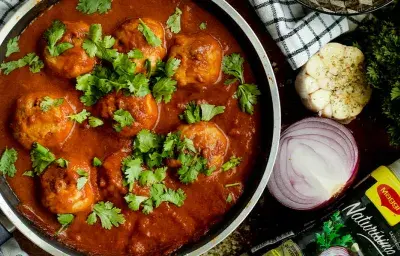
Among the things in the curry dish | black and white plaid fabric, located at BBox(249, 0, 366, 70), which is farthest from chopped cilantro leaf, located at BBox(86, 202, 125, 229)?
black and white plaid fabric, located at BBox(249, 0, 366, 70)

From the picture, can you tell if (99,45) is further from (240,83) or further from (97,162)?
(240,83)

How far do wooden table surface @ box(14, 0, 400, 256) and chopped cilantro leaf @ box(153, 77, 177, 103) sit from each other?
38.1 inches

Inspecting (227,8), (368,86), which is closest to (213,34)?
(227,8)

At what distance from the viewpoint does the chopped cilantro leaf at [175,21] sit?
13.0 ft

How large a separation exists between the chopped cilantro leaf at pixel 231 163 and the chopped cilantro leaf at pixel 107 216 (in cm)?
71

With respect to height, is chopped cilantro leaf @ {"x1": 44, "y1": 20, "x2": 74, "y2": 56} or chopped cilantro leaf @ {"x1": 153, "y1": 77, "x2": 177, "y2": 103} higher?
chopped cilantro leaf @ {"x1": 44, "y1": 20, "x2": 74, "y2": 56}

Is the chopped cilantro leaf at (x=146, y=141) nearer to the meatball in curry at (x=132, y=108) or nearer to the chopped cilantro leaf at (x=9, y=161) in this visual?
the meatball in curry at (x=132, y=108)

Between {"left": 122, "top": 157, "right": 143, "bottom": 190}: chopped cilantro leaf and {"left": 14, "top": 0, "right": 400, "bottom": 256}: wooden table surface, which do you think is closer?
{"left": 122, "top": 157, "right": 143, "bottom": 190}: chopped cilantro leaf

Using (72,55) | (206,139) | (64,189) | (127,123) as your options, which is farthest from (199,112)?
(64,189)

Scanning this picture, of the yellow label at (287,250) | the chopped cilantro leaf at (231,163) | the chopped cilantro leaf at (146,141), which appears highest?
the chopped cilantro leaf at (146,141)

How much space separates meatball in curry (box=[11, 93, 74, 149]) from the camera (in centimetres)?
384

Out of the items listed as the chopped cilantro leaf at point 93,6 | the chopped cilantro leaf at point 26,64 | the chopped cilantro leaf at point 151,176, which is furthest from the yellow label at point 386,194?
the chopped cilantro leaf at point 26,64

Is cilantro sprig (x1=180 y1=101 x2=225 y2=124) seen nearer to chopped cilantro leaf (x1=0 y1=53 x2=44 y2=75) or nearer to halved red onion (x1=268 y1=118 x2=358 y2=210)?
halved red onion (x1=268 y1=118 x2=358 y2=210)

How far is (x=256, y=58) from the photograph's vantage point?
13.2ft
